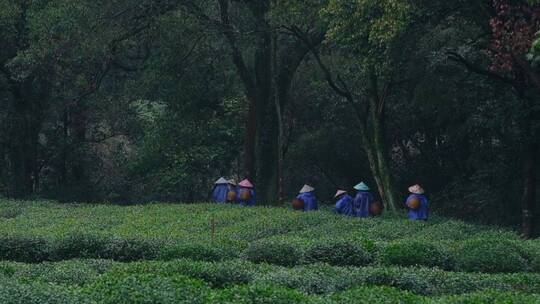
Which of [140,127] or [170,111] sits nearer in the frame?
[170,111]

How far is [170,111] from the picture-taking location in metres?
32.4

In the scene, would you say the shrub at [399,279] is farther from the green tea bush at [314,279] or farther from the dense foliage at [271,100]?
the dense foliage at [271,100]

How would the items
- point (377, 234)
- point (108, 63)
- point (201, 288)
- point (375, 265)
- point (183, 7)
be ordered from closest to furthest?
1. point (201, 288)
2. point (375, 265)
3. point (377, 234)
4. point (183, 7)
5. point (108, 63)

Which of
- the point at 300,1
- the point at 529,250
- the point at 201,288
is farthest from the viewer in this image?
the point at 300,1

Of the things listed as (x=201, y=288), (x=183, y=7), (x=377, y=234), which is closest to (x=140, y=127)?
(x=183, y=7)

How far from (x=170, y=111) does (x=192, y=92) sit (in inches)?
55.0

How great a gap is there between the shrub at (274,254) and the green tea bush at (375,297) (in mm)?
4625

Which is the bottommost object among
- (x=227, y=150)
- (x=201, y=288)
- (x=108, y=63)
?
(x=201, y=288)

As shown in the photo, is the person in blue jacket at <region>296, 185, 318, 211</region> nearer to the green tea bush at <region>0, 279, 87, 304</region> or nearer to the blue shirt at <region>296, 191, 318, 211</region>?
the blue shirt at <region>296, 191, 318, 211</region>

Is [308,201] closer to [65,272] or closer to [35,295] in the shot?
[65,272]

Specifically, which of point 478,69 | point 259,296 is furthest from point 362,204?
point 259,296

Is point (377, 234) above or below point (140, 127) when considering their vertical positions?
below

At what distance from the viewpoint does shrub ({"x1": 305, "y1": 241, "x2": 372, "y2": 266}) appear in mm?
14500

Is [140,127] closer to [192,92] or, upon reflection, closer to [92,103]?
[92,103]
